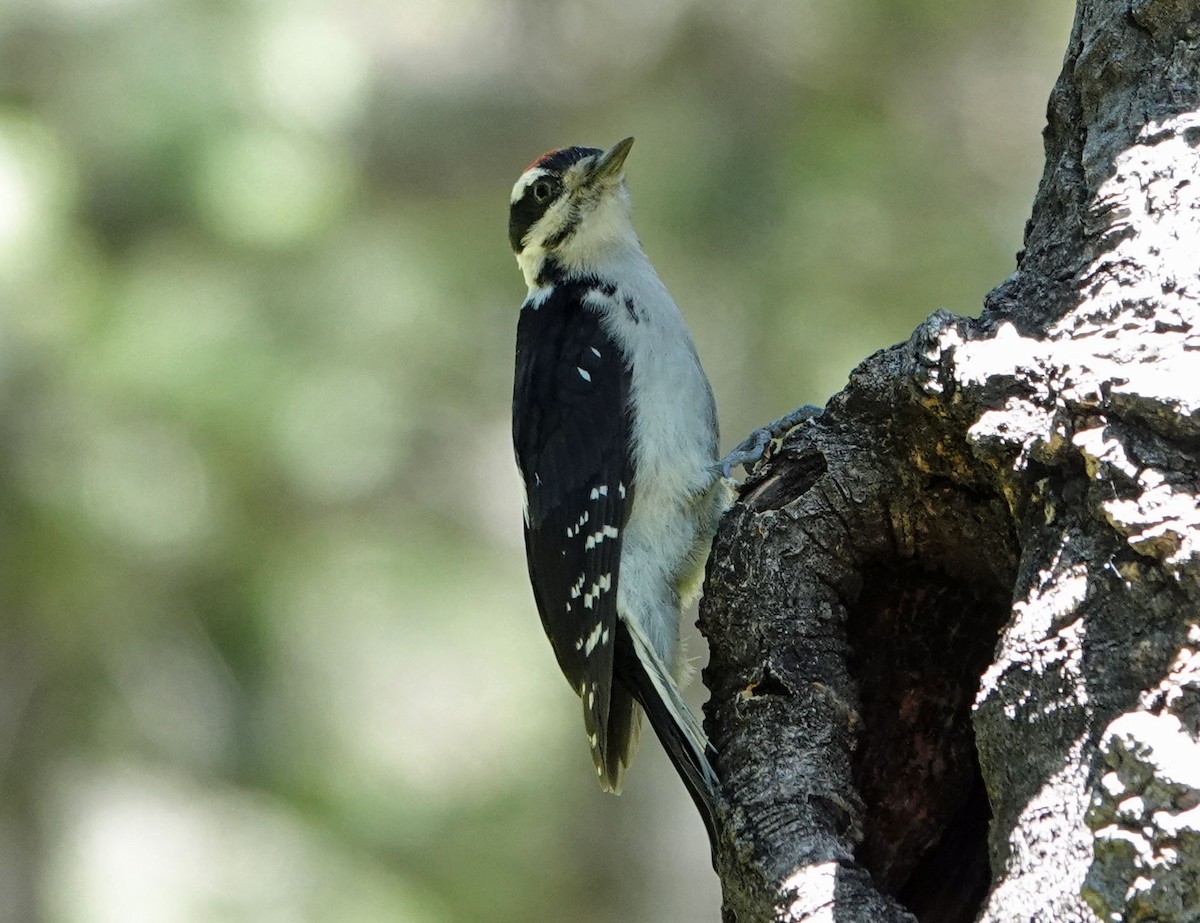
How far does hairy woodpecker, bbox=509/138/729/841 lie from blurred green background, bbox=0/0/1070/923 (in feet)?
6.66

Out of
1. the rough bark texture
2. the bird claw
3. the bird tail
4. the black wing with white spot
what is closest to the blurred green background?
the black wing with white spot

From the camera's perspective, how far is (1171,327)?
1959 millimetres

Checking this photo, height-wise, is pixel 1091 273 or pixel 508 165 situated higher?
pixel 508 165

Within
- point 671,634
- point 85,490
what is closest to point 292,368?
point 85,490

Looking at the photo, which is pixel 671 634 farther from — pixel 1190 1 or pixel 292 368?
pixel 292 368

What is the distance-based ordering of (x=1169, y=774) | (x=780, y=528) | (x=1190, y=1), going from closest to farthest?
(x=1169, y=774)
(x=1190, y=1)
(x=780, y=528)

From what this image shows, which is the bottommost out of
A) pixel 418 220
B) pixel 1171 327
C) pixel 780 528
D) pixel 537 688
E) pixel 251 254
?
pixel 1171 327

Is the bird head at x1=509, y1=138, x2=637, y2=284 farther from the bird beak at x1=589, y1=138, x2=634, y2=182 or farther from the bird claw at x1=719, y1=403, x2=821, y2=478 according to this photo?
the bird claw at x1=719, y1=403, x2=821, y2=478

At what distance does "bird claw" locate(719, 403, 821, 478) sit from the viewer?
10.5ft

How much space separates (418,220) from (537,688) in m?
2.47

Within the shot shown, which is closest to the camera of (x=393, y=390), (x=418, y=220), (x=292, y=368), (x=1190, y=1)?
(x=1190, y=1)

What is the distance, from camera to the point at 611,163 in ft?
13.0

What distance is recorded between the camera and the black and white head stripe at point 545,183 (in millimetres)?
4066

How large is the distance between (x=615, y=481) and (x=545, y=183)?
107 cm
